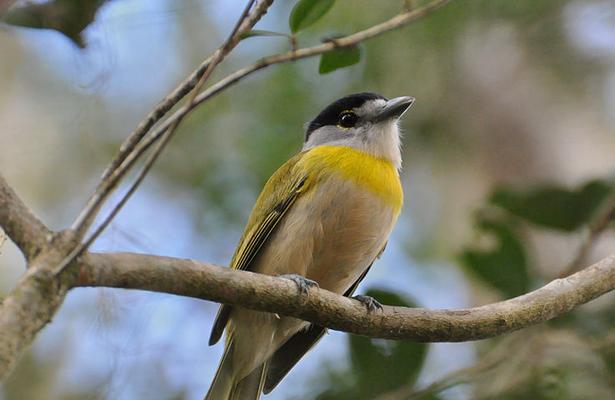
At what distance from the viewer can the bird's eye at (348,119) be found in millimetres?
4254

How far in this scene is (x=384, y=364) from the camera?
11.8 ft

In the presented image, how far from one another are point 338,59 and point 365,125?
4.77 ft

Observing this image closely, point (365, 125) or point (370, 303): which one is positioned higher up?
point (365, 125)

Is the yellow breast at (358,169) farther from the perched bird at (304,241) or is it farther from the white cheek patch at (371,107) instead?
the white cheek patch at (371,107)

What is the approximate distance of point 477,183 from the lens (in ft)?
21.5

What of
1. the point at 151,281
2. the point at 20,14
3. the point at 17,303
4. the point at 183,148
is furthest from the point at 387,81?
the point at 17,303

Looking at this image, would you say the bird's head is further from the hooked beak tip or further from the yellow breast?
the yellow breast

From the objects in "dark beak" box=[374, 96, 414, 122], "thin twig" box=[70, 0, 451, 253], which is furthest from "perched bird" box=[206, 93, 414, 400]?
"thin twig" box=[70, 0, 451, 253]

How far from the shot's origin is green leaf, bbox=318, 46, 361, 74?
2.68m

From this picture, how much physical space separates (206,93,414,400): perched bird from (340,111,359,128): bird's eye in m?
0.27

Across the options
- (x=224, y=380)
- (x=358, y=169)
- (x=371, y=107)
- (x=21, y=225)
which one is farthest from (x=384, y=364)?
(x=21, y=225)

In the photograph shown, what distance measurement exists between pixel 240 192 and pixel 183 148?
3.93ft

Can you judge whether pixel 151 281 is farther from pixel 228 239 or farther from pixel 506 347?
pixel 228 239

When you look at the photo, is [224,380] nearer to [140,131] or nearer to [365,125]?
[365,125]
